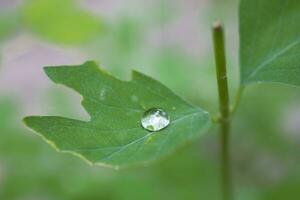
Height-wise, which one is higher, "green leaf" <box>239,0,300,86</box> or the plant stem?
"green leaf" <box>239,0,300,86</box>

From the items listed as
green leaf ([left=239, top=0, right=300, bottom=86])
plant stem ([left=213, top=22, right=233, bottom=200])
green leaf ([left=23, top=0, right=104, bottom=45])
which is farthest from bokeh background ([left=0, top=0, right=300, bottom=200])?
green leaf ([left=239, top=0, right=300, bottom=86])

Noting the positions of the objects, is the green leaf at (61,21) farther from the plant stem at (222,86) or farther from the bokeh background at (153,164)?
the plant stem at (222,86)

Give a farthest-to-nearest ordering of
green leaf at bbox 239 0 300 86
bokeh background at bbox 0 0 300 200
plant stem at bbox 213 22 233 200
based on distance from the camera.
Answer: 1. bokeh background at bbox 0 0 300 200
2. green leaf at bbox 239 0 300 86
3. plant stem at bbox 213 22 233 200

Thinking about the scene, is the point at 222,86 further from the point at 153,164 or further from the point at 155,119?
the point at 153,164

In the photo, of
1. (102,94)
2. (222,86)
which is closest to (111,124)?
(102,94)

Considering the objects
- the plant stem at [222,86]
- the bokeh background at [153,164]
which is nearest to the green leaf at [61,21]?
the bokeh background at [153,164]

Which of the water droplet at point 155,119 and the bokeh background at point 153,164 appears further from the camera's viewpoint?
the bokeh background at point 153,164

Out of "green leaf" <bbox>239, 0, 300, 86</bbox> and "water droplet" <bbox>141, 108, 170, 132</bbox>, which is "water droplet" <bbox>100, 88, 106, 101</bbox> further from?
"green leaf" <bbox>239, 0, 300, 86</bbox>
